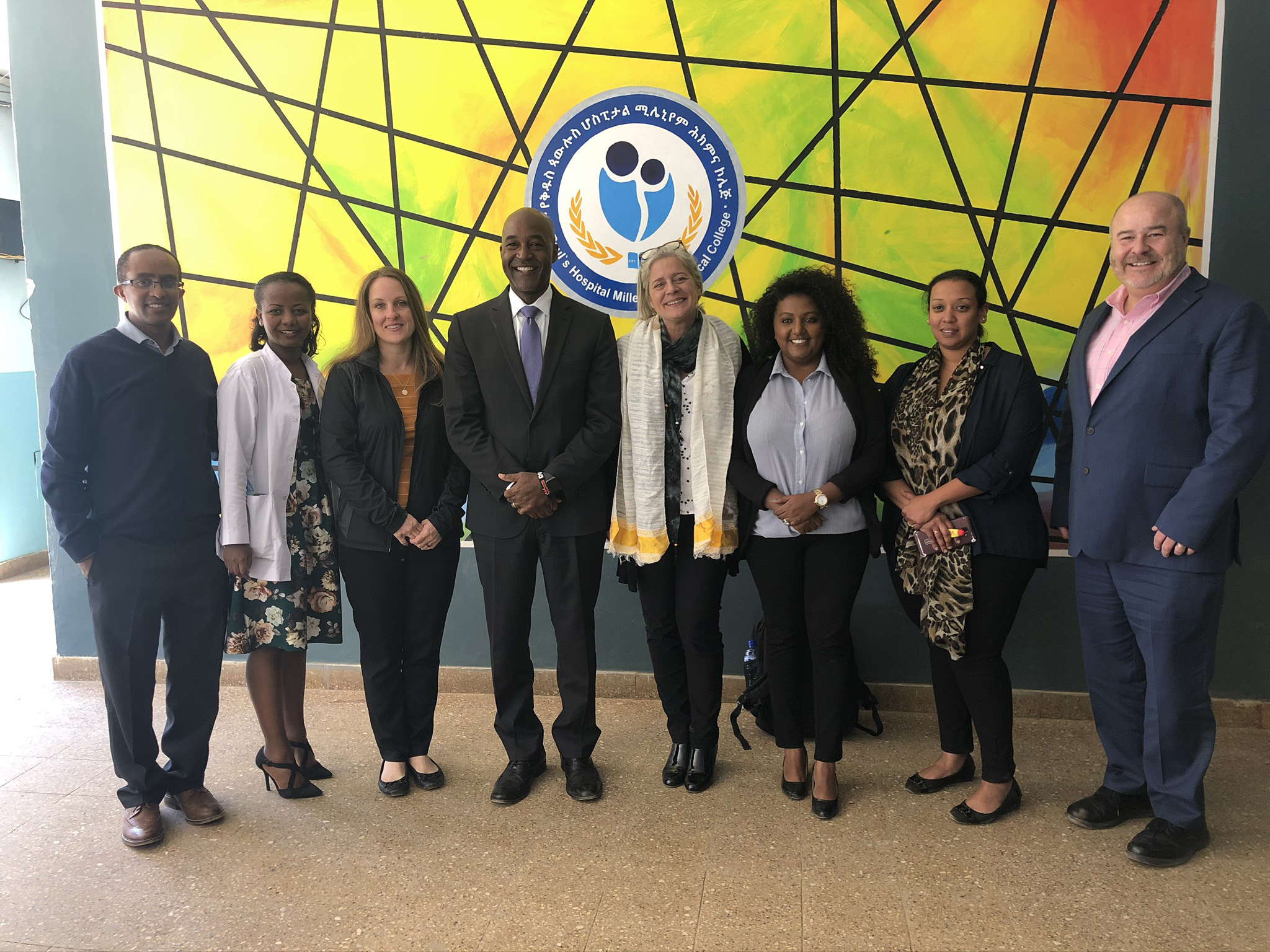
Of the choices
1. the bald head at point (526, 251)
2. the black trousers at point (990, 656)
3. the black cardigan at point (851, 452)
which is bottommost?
the black trousers at point (990, 656)

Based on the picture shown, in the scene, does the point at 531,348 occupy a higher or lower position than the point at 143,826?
higher

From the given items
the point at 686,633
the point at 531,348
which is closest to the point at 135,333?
the point at 531,348

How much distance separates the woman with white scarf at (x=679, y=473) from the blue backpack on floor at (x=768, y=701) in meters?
0.40

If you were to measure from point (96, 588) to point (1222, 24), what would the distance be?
13.6ft

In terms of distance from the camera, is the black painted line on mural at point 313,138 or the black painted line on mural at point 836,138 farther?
the black painted line on mural at point 313,138

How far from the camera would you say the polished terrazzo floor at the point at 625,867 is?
2.08 m

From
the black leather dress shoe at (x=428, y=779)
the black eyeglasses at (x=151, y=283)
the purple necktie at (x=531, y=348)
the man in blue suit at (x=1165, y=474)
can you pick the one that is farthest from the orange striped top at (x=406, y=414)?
the man in blue suit at (x=1165, y=474)

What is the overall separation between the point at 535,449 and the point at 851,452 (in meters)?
0.95

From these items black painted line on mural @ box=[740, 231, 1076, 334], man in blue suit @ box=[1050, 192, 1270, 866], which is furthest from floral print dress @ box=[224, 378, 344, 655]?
man in blue suit @ box=[1050, 192, 1270, 866]

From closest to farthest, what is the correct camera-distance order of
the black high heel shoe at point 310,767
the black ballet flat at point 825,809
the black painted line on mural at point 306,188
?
the black ballet flat at point 825,809 → the black high heel shoe at point 310,767 → the black painted line on mural at point 306,188

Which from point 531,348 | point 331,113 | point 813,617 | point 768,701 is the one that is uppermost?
point 331,113

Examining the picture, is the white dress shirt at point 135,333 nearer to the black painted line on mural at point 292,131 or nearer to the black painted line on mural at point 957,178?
the black painted line on mural at point 292,131

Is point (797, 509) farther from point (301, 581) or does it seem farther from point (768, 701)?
point (301, 581)

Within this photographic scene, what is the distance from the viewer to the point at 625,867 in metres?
2.37
